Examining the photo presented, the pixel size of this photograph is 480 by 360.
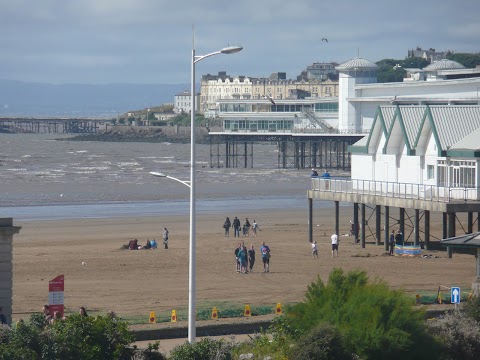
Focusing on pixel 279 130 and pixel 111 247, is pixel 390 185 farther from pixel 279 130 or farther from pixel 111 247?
pixel 279 130

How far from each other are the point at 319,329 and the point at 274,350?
3.15 ft

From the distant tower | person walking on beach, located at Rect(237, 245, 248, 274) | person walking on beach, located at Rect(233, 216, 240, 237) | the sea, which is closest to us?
person walking on beach, located at Rect(237, 245, 248, 274)

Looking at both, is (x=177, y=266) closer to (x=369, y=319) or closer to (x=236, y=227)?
(x=236, y=227)

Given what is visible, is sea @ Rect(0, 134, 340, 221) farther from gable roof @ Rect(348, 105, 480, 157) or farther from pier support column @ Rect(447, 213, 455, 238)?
pier support column @ Rect(447, 213, 455, 238)

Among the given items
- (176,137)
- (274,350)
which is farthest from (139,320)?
(176,137)

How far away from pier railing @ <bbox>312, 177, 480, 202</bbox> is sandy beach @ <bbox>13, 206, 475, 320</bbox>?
1.80m

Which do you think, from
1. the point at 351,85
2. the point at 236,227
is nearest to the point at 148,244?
the point at 236,227

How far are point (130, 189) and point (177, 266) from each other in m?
34.8

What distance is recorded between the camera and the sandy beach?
25.6m

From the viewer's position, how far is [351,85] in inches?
3418

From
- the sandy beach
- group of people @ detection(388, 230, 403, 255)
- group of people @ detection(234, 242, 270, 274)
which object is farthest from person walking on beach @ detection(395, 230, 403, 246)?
group of people @ detection(234, 242, 270, 274)

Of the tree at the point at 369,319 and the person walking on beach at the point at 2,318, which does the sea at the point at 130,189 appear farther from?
the tree at the point at 369,319

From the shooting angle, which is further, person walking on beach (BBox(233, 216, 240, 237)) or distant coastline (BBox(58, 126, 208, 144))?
distant coastline (BBox(58, 126, 208, 144))

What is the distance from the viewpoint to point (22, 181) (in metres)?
73.2
